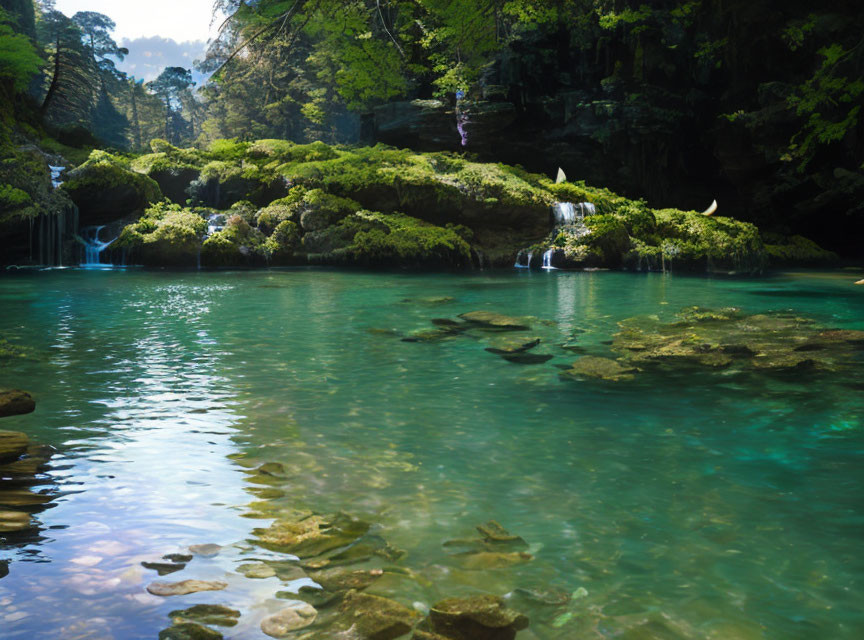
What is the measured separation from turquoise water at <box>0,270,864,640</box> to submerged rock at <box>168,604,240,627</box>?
4 cm

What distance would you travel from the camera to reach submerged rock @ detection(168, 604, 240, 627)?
2.80 metres

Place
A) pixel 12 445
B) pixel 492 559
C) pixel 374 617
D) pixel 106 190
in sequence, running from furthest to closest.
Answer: pixel 106 190, pixel 12 445, pixel 492 559, pixel 374 617

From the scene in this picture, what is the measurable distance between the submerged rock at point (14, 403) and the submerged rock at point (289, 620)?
3.95m

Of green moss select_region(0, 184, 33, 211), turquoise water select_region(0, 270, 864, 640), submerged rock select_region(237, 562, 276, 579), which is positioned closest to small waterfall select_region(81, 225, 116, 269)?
green moss select_region(0, 184, 33, 211)

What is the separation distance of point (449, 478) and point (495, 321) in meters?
6.36

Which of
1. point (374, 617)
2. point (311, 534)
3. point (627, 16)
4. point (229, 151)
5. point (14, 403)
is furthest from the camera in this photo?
point (229, 151)

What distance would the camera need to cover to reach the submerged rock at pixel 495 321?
1041 centimetres

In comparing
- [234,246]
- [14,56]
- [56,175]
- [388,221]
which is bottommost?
[234,246]

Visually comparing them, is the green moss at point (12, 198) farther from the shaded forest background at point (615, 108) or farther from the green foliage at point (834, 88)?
the green foliage at point (834, 88)

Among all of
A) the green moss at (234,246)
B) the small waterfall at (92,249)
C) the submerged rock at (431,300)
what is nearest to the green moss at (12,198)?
the small waterfall at (92,249)

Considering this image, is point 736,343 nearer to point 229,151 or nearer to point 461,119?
point 461,119

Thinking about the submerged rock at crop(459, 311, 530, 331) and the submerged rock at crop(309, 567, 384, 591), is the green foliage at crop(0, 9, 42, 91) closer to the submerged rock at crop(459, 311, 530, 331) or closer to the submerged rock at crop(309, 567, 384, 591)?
the submerged rock at crop(459, 311, 530, 331)

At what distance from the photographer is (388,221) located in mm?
23766

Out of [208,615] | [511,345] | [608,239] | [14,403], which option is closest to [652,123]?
[608,239]
